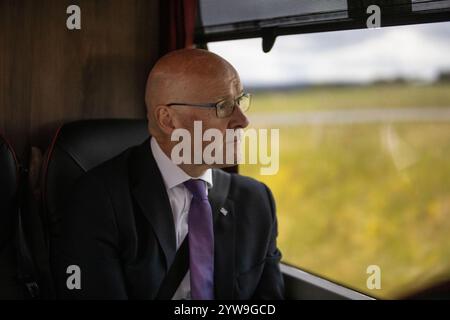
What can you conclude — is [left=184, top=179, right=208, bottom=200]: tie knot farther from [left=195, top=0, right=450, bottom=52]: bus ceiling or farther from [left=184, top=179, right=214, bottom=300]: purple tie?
[left=195, top=0, right=450, bottom=52]: bus ceiling

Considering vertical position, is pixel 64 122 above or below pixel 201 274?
above

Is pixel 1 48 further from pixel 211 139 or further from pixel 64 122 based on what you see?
pixel 211 139

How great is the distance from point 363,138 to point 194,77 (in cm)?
76

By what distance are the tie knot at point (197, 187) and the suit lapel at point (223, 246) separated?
1.0 inches

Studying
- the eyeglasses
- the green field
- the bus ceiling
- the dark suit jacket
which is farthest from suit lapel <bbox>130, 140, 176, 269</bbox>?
the bus ceiling

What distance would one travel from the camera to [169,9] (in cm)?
125

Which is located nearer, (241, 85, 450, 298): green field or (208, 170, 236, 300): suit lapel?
(208, 170, 236, 300): suit lapel

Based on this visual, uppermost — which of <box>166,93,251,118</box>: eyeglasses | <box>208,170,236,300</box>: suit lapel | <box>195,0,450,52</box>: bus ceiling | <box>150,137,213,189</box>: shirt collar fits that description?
<box>195,0,450,52</box>: bus ceiling

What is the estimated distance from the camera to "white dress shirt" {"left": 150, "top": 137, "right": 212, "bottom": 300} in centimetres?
104

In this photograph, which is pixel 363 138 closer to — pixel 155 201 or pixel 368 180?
pixel 368 180

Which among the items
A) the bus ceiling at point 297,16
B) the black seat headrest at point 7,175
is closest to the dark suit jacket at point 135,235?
the black seat headrest at point 7,175

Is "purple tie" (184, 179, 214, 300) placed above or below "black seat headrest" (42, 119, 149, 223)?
below
